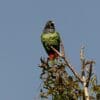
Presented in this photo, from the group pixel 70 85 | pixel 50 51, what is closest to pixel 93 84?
pixel 70 85

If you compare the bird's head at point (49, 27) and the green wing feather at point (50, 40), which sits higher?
the bird's head at point (49, 27)

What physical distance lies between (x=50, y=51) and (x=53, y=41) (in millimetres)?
302

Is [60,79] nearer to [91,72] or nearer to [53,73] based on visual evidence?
[53,73]

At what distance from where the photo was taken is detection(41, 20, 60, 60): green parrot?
10987mm

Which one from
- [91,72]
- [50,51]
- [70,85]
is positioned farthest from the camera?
[50,51]

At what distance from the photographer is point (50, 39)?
11.2 meters

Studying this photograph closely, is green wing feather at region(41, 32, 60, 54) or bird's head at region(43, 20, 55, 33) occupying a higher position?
bird's head at region(43, 20, 55, 33)

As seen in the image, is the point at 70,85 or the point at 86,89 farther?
the point at 70,85

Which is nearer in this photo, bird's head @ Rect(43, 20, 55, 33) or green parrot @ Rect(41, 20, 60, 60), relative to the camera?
green parrot @ Rect(41, 20, 60, 60)

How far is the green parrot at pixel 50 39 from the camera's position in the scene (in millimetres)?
10987

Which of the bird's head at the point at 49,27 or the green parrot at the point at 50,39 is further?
the bird's head at the point at 49,27

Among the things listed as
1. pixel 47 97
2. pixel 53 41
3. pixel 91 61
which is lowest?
pixel 47 97

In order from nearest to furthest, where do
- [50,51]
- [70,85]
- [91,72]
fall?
[91,72]
[70,85]
[50,51]

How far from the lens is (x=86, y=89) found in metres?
9.28
